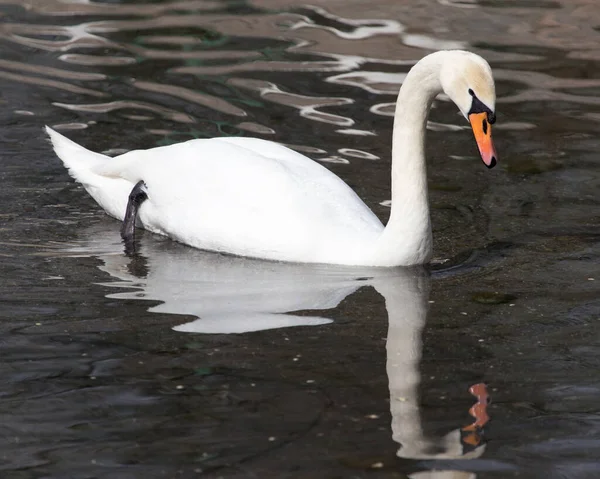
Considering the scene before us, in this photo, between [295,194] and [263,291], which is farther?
[295,194]

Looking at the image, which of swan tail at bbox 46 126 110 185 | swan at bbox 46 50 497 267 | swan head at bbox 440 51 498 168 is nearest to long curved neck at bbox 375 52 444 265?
swan at bbox 46 50 497 267

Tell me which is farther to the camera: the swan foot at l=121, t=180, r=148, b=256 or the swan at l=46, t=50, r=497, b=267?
the swan foot at l=121, t=180, r=148, b=256

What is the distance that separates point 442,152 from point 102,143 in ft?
7.96

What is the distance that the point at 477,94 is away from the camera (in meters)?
6.21

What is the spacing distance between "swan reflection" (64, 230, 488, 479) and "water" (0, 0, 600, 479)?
0.06 feet

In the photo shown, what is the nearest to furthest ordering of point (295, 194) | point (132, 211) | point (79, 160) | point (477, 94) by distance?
point (477, 94) → point (295, 194) → point (132, 211) → point (79, 160)

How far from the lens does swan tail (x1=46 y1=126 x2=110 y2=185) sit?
8141 millimetres

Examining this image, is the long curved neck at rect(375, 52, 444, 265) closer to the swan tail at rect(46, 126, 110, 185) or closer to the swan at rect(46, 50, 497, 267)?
the swan at rect(46, 50, 497, 267)

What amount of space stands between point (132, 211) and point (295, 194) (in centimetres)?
112

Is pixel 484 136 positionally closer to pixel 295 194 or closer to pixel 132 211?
pixel 295 194

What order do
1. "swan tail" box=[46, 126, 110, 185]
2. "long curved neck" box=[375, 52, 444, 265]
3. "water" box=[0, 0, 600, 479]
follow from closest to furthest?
1. "water" box=[0, 0, 600, 479]
2. "long curved neck" box=[375, 52, 444, 265]
3. "swan tail" box=[46, 126, 110, 185]

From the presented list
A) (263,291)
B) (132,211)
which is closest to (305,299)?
(263,291)

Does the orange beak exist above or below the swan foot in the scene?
above

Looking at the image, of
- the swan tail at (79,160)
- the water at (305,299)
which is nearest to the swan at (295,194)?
the water at (305,299)
